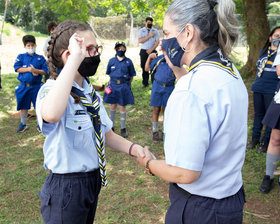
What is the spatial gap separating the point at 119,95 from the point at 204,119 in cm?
477

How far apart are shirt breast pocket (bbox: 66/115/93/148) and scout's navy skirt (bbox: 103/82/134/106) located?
414cm

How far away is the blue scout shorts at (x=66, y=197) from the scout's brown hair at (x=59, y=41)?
68cm

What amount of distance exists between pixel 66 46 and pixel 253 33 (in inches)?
313

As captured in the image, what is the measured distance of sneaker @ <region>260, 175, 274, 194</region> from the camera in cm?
402

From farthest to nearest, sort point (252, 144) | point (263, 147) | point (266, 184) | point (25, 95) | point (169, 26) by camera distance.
Result: point (25, 95) < point (252, 144) < point (263, 147) < point (266, 184) < point (169, 26)

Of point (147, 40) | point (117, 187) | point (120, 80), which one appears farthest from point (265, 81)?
point (147, 40)

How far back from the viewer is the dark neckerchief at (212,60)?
4.86 feet

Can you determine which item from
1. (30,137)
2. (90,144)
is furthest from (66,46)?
(30,137)

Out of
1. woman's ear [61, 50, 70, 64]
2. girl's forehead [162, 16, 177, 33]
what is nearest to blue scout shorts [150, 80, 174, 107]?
woman's ear [61, 50, 70, 64]

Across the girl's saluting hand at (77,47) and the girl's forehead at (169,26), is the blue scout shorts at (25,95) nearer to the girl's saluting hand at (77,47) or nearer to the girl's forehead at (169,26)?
the girl's saluting hand at (77,47)

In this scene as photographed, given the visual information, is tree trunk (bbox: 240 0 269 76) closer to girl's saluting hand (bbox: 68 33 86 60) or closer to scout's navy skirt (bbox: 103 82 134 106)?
scout's navy skirt (bbox: 103 82 134 106)

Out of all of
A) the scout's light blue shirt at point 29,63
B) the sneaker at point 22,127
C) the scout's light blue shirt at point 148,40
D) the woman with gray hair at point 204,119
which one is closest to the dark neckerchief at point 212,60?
the woman with gray hair at point 204,119

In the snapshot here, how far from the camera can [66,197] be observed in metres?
1.88

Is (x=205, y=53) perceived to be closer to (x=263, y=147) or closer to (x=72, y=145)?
(x=72, y=145)
